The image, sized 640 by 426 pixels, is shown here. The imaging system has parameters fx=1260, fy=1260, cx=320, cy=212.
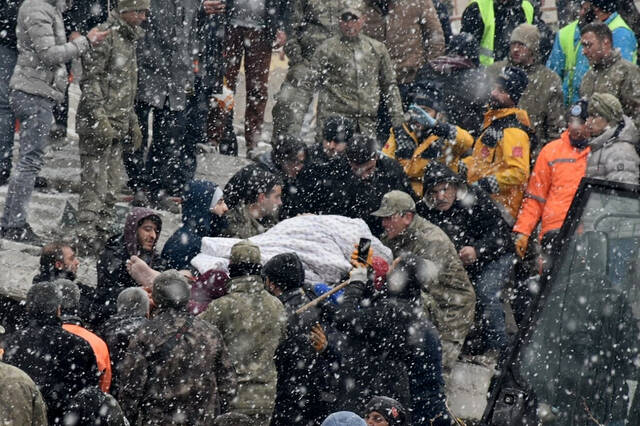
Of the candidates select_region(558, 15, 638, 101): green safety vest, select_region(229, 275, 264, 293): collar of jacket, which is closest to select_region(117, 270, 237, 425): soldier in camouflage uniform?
select_region(229, 275, 264, 293): collar of jacket

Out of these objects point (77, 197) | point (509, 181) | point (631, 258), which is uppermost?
point (631, 258)

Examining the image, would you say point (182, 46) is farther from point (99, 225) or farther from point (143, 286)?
point (143, 286)

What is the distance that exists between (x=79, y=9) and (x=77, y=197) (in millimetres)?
1705

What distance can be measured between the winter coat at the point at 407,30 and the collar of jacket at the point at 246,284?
496 cm

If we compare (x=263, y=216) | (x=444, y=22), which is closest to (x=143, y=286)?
(x=263, y=216)

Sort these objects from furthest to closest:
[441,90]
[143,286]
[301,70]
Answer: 1. [301,70]
2. [441,90]
3. [143,286]

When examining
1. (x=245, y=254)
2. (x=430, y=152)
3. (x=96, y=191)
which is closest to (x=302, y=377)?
(x=245, y=254)

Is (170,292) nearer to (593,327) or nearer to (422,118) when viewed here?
(593,327)

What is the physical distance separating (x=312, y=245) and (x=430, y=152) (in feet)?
5.87

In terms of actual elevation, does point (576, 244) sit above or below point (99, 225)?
above

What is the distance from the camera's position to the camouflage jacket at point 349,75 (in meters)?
11.3

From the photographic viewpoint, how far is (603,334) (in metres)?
5.92

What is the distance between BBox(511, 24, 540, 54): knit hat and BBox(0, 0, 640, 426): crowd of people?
0.03m

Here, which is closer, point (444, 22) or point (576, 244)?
point (576, 244)
